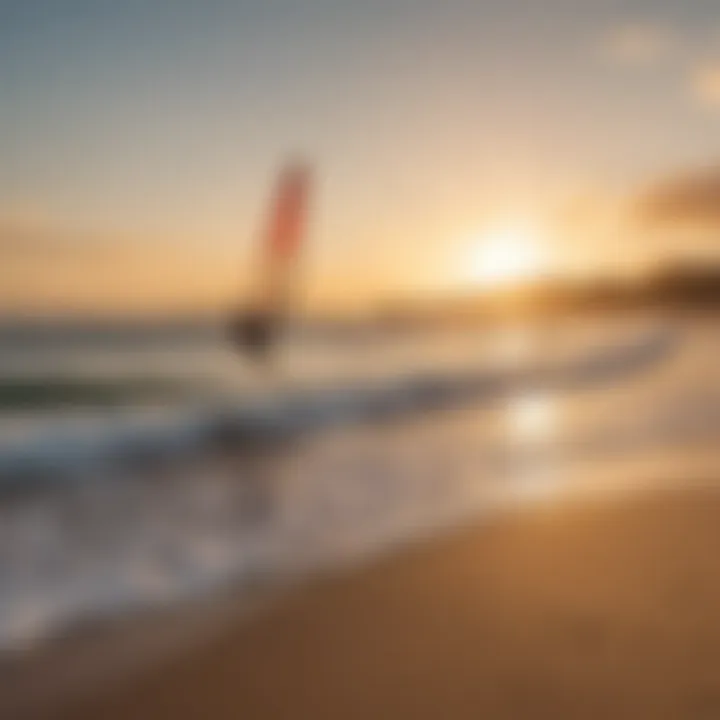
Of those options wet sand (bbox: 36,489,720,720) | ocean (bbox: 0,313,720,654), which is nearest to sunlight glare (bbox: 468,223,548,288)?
ocean (bbox: 0,313,720,654)

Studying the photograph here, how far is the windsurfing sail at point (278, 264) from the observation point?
5.16ft

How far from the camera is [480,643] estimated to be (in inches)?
32.8

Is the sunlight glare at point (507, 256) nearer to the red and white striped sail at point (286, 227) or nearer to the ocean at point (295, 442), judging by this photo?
the ocean at point (295, 442)

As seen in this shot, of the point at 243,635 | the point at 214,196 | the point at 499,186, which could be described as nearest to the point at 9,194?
the point at 214,196

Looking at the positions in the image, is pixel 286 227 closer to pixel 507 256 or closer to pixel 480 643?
pixel 507 256

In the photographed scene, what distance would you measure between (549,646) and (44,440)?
96 cm

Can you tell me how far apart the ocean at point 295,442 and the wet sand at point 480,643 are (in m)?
0.11

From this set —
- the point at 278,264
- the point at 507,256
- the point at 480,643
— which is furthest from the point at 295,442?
the point at 480,643

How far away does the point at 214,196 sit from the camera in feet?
5.09

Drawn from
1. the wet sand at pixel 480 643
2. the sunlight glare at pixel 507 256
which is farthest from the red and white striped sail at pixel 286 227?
the wet sand at pixel 480 643

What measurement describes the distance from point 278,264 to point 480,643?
887 millimetres

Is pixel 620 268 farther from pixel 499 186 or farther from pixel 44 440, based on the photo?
pixel 44 440

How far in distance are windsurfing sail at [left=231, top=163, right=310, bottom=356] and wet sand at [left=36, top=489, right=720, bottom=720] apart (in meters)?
0.63

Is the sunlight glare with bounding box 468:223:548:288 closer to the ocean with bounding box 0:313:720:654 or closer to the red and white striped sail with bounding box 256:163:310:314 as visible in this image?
the ocean with bounding box 0:313:720:654
